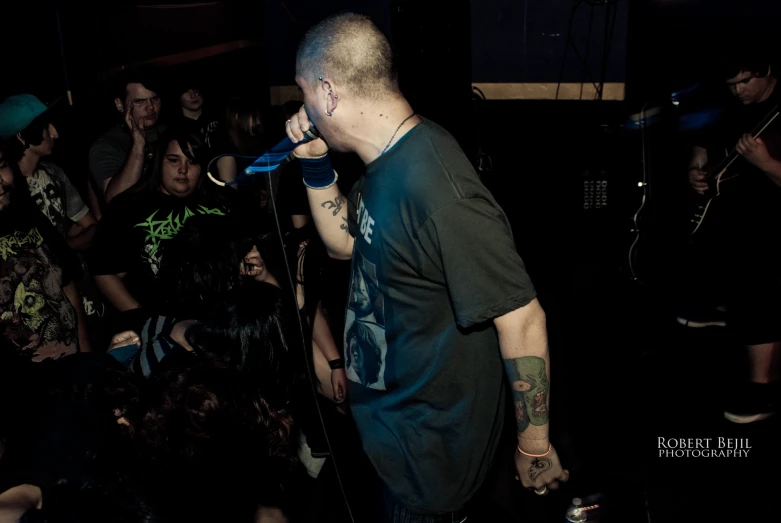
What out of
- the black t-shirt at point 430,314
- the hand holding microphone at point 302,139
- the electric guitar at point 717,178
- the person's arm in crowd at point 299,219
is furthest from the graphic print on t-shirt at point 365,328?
the electric guitar at point 717,178

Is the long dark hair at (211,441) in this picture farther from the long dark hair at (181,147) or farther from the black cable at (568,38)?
the black cable at (568,38)

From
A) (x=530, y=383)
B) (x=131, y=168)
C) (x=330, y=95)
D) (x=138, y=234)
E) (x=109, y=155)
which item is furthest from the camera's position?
(x=109, y=155)

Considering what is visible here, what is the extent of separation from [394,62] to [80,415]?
1151 mm

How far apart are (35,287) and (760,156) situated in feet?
11.7

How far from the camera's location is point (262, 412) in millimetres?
1611

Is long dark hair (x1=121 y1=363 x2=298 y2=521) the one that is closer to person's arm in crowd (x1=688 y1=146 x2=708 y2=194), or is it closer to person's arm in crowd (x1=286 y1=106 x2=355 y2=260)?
person's arm in crowd (x1=286 y1=106 x2=355 y2=260)

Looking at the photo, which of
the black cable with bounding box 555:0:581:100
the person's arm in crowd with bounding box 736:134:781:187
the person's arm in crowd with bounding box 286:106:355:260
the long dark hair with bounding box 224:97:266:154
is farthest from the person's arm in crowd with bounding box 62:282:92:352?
the black cable with bounding box 555:0:581:100

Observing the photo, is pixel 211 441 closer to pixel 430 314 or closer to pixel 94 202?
pixel 430 314

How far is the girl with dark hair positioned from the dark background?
5.19 feet

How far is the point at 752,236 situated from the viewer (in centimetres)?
324

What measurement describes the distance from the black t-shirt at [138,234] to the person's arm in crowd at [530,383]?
1809mm

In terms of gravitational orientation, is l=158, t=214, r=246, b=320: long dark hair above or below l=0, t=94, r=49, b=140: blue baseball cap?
below

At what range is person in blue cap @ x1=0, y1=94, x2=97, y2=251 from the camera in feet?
9.78

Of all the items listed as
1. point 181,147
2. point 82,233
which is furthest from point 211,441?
point 82,233
